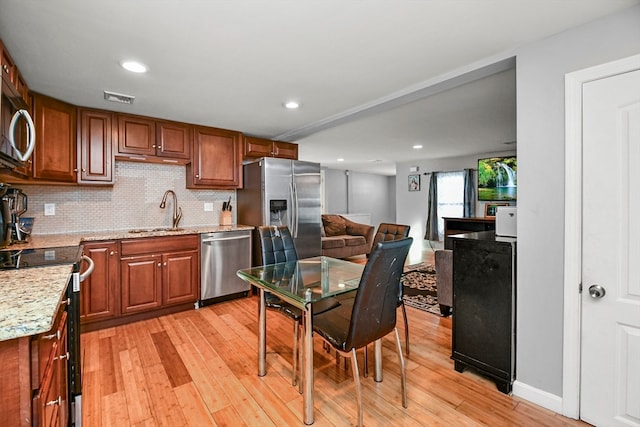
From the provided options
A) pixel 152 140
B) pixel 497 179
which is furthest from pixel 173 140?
pixel 497 179

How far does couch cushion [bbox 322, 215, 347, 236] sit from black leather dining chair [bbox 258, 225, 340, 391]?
4032 mm

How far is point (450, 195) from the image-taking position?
703 centimetres

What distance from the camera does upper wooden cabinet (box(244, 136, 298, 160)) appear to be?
433 cm

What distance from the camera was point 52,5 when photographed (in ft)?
5.10

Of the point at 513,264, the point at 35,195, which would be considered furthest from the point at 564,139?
the point at 35,195

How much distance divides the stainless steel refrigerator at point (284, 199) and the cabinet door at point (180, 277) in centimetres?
80

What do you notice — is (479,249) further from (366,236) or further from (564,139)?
(366,236)

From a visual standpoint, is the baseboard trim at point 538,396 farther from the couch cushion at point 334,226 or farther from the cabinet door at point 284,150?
the couch cushion at point 334,226

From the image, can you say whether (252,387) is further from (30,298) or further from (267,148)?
(267,148)

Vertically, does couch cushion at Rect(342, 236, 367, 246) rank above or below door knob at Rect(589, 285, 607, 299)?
below

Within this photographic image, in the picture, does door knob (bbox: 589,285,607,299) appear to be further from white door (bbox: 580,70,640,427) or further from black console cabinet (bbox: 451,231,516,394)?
black console cabinet (bbox: 451,231,516,394)

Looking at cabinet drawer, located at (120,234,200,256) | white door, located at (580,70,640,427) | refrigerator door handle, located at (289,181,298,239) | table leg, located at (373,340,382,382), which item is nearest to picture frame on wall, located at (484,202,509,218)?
refrigerator door handle, located at (289,181,298,239)

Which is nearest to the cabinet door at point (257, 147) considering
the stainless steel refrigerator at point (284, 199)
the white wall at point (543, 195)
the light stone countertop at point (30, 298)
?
the stainless steel refrigerator at point (284, 199)

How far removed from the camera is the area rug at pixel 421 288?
3595 mm
